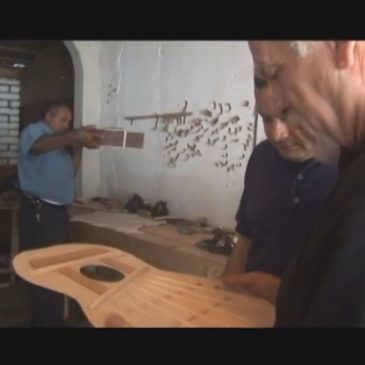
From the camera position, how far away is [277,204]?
633 mm

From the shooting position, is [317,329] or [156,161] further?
[156,161]

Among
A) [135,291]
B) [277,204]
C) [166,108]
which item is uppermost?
[166,108]

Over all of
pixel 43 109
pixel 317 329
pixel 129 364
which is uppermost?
pixel 43 109

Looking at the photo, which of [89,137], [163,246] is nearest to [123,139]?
[89,137]

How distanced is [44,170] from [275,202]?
321mm

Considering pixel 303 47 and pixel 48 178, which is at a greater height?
pixel 303 47

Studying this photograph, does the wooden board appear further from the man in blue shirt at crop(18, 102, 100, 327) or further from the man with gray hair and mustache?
the man with gray hair and mustache

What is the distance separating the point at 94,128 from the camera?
664 mm

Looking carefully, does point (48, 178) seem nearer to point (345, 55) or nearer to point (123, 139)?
point (123, 139)

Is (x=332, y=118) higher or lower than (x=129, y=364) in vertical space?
higher

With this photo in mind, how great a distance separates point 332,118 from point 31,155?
1.31ft

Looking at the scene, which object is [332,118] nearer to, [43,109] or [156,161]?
[156,161]

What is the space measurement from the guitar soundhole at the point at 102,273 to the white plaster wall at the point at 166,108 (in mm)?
109
